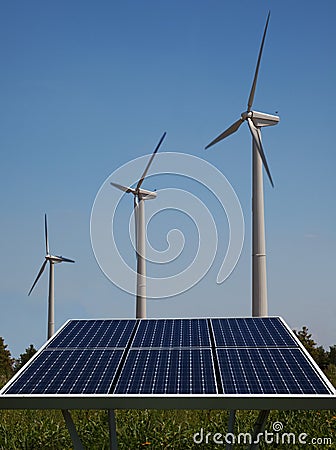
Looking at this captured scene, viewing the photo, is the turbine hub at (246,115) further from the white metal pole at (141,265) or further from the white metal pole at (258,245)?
the white metal pole at (141,265)

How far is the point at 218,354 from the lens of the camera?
1081cm

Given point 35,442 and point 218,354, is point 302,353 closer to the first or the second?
point 218,354

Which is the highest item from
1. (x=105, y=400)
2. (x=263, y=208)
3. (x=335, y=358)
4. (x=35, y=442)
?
(x=263, y=208)

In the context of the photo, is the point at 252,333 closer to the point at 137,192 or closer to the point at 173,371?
the point at 173,371

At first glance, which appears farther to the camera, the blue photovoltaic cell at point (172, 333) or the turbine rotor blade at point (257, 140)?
the turbine rotor blade at point (257, 140)

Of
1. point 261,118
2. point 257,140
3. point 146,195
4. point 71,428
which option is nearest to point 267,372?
point 71,428

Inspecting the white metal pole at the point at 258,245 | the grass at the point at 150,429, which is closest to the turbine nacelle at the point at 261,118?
the white metal pole at the point at 258,245

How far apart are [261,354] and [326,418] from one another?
6.59m

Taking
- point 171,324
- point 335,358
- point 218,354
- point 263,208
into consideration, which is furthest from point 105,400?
point 335,358

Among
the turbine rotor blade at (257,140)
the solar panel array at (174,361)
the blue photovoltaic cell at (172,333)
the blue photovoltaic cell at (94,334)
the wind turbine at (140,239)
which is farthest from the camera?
the wind turbine at (140,239)

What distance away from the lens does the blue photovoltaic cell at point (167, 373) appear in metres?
9.61

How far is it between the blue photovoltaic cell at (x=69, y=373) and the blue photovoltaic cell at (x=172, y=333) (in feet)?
2.27

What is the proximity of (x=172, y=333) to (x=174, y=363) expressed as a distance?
4.98 ft

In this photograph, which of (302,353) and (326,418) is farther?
(326,418)
